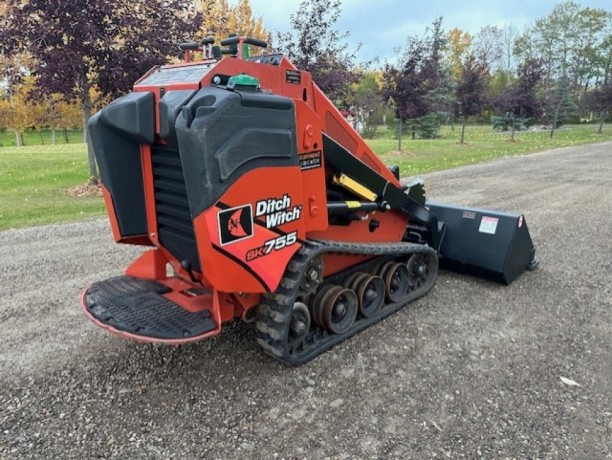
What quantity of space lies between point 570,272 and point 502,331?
2.11m

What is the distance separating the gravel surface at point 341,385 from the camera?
2.92 m

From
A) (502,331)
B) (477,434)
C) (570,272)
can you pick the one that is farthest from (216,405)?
(570,272)

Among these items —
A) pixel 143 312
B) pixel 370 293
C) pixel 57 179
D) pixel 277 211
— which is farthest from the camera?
pixel 57 179

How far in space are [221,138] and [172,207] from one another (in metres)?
0.90

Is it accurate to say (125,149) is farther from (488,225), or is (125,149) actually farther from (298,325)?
(488,225)

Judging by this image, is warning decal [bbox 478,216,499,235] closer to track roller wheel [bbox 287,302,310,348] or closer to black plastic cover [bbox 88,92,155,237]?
track roller wheel [bbox 287,302,310,348]

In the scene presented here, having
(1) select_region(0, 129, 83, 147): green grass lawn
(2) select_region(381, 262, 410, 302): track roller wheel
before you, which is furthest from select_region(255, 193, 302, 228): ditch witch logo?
(1) select_region(0, 129, 83, 147): green grass lawn

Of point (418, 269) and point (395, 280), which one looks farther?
point (418, 269)

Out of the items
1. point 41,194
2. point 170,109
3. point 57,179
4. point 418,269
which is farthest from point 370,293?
point 57,179

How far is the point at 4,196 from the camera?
35.2 feet

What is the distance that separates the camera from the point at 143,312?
355 centimetres

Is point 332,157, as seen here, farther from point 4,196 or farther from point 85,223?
point 4,196

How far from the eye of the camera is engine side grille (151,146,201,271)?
3.36m

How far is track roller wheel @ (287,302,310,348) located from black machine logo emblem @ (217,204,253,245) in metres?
0.78
